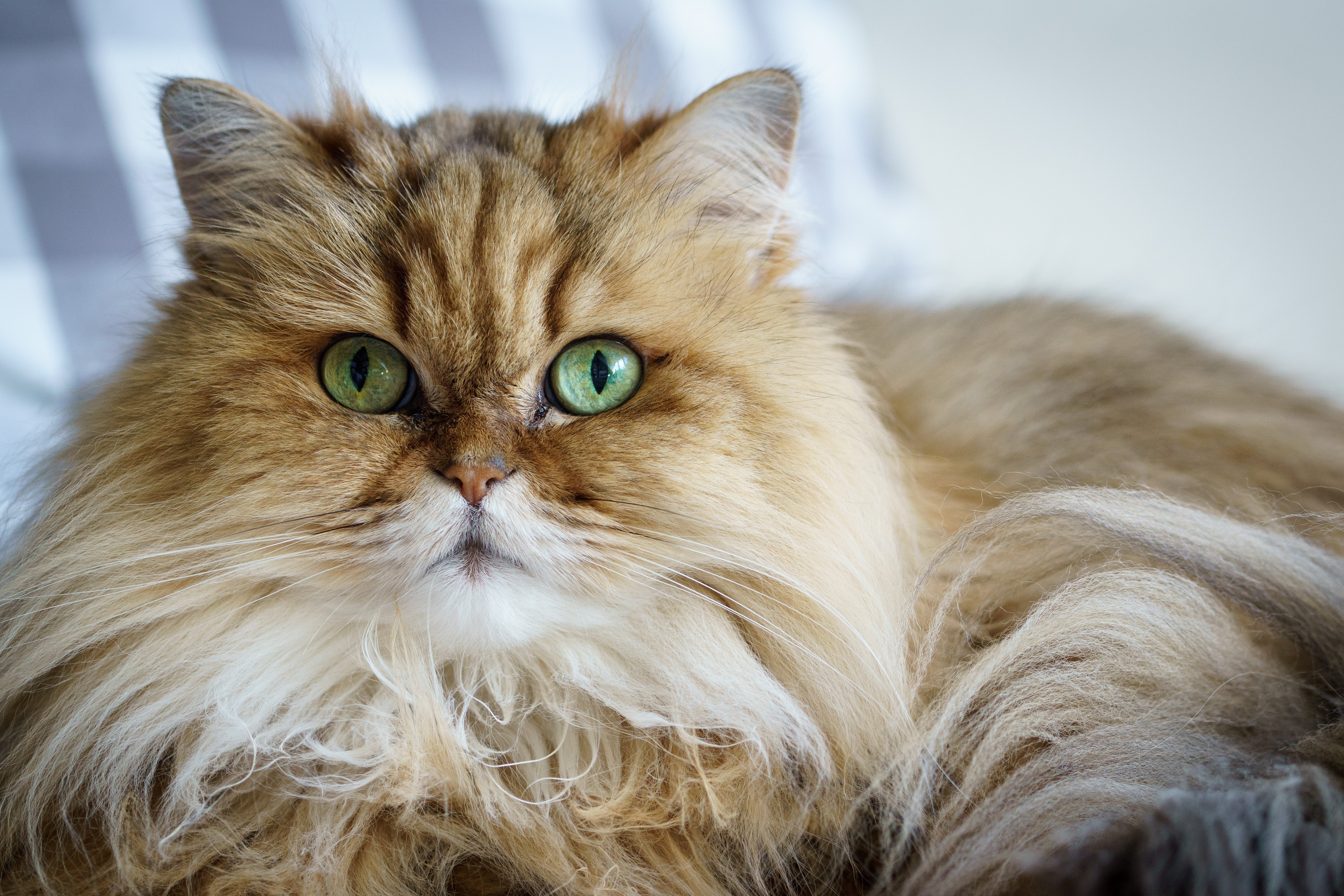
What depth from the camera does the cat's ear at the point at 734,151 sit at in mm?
1064

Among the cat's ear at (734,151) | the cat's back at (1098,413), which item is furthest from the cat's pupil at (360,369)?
the cat's back at (1098,413)

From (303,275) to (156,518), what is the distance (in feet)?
0.99

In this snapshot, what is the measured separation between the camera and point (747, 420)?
3.24 feet

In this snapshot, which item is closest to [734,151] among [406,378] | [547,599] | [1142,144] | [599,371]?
[599,371]

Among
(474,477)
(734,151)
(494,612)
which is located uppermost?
(734,151)

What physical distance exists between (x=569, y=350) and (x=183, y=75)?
82 centimetres

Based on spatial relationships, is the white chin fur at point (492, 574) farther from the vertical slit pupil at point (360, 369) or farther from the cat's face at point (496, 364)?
the vertical slit pupil at point (360, 369)

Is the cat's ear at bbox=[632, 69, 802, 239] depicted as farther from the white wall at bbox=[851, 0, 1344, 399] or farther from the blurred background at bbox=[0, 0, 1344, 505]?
the white wall at bbox=[851, 0, 1344, 399]

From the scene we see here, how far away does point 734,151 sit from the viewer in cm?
111

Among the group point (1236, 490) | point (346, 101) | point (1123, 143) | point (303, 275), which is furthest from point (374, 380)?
point (1123, 143)

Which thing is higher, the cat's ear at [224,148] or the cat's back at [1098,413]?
the cat's ear at [224,148]

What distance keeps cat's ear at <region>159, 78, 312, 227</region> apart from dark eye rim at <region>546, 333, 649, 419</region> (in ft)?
0.92

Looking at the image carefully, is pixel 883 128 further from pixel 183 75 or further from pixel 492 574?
pixel 492 574

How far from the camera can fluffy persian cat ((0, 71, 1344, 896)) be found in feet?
2.94
